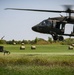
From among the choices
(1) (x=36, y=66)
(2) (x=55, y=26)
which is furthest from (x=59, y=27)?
(1) (x=36, y=66)

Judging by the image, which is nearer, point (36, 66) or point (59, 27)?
point (36, 66)

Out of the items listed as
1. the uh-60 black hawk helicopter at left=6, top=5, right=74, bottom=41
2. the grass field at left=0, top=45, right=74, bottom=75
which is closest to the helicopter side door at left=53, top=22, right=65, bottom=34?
the uh-60 black hawk helicopter at left=6, top=5, right=74, bottom=41

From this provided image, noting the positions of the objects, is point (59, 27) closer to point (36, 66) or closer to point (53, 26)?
point (53, 26)

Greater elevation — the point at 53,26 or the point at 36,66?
the point at 53,26

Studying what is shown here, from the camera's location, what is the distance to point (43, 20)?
5753 centimetres

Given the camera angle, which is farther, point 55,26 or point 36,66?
point 55,26

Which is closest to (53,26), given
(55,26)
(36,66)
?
(55,26)

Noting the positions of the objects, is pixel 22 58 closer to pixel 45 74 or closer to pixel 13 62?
pixel 13 62

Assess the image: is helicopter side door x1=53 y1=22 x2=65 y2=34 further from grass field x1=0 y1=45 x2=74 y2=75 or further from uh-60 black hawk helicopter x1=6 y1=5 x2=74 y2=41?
grass field x1=0 y1=45 x2=74 y2=75

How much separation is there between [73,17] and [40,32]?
6124 millimetres

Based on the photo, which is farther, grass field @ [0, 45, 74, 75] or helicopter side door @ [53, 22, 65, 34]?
helicopter side door @ [53, 22, 65, 34]

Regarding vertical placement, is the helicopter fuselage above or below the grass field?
above

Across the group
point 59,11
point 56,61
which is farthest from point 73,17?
point 56,61

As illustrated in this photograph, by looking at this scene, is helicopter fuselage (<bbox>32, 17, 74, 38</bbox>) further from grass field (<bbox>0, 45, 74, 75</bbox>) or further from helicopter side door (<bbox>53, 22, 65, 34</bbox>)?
grass field (<bbox>0, 45, 74, 75</bbox>)
